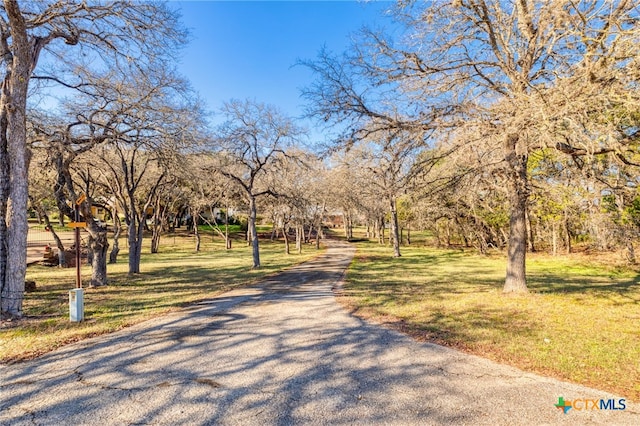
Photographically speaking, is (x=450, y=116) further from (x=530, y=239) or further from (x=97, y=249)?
(x=530, y=239)

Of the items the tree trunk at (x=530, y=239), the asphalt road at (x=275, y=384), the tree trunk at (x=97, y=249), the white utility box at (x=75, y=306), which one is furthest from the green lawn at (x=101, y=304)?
the tree trunk at (x=530, y=239)

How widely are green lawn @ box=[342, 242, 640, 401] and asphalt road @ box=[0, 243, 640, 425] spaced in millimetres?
487

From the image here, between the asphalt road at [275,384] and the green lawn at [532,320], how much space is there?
1.60 ft

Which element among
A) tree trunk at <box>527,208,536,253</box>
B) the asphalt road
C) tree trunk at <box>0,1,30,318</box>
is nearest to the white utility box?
tree trunk at <box>0,1,30,318</box>

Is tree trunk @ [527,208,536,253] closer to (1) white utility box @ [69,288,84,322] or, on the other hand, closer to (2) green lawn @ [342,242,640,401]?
(2) green lawn @ [342,242,640,401]

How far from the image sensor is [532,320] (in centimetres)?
607

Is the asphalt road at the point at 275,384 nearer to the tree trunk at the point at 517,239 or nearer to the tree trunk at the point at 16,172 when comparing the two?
the tree trunk at the point at 16,172

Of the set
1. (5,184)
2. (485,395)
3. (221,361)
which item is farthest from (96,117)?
(485,395)

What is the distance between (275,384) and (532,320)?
5026mm

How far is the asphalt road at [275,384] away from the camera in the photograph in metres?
2.99

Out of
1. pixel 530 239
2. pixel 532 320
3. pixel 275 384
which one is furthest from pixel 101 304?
pixel 530 239

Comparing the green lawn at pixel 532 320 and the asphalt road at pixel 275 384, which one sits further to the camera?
the green lawn at pixel 532 320

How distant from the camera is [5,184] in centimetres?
652

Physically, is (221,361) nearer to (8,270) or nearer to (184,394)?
(184,394)
